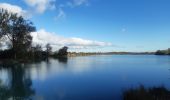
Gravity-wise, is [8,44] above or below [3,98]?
above

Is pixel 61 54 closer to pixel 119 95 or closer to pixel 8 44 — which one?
pixel 8 44

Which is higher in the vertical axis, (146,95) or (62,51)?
(62,51)

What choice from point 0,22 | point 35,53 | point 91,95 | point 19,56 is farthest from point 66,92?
point 35,53

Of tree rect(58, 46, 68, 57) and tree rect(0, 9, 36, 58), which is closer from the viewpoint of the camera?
tree rect(0, 9, 36, 58)

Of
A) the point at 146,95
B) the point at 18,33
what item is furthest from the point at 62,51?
the point at 146,95

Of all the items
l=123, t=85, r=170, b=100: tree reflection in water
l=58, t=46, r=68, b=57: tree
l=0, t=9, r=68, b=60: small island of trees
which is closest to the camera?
l=123, t=85, r=170, b=100: tree reflection in water

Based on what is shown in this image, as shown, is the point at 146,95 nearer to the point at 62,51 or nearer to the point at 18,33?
the point at 18,33

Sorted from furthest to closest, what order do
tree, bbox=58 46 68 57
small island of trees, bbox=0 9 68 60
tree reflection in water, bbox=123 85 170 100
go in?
1. tree, bbox=58 46 68 57
2. small island of trees, bbox=0 9 68 60
3. tree reflection in water, bbox=123 85 170 100

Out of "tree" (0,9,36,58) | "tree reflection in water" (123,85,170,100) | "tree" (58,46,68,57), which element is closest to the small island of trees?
"tree" (0,9,36,58)

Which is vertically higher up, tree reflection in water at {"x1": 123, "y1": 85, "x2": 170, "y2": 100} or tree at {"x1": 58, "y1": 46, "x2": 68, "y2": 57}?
tree at {"x1": 58, "y1": 46, "x2": 68, "y2": 57}

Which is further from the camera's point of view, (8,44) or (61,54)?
(61,54)

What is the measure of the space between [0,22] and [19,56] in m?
18.0

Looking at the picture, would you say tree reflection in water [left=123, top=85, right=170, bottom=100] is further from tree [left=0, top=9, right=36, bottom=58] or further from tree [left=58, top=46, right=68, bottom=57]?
tree [left=58, top=46, right=68, bottom=57]

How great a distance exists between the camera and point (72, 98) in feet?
52.4
